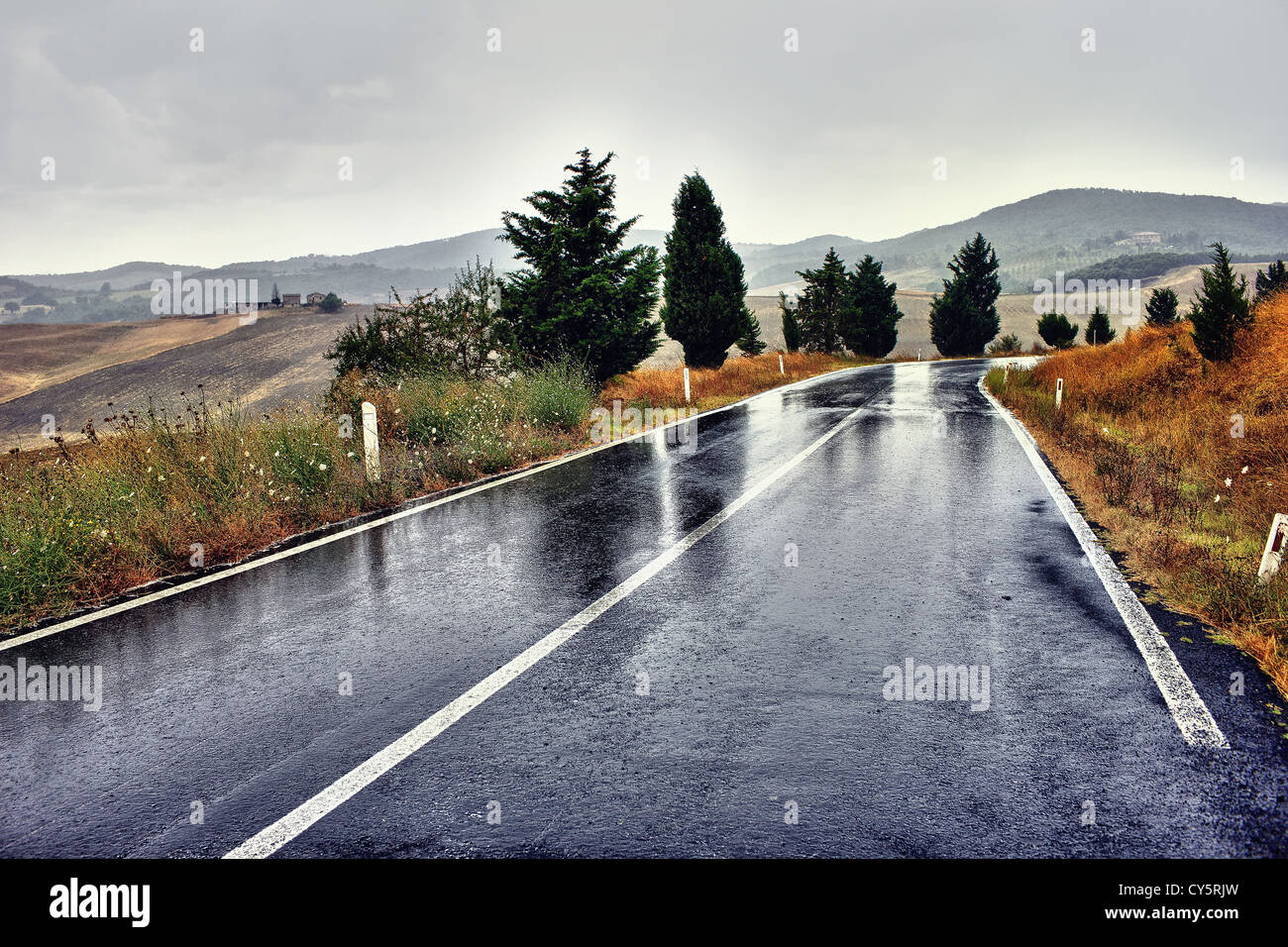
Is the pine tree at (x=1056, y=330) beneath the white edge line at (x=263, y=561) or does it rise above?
above

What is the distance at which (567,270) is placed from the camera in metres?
18.0

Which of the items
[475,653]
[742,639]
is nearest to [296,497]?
[475,653]

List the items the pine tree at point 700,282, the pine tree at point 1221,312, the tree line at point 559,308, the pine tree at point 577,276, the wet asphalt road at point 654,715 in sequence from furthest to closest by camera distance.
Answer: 1. the pine tree at point 700,282
2. the pine tree at point 577,276
3. the tree line at point 559,308
4. the pine tree at point 1221,312
5. the wet asphalt road at point 654,715

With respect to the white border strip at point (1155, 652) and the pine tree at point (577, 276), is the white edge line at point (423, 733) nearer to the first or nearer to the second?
the white border strip at point (1155, 652)

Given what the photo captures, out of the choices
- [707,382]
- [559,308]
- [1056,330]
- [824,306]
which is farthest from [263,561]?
[1056,330]

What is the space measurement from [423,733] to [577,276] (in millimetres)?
15630

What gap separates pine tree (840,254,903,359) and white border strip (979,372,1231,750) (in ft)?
133

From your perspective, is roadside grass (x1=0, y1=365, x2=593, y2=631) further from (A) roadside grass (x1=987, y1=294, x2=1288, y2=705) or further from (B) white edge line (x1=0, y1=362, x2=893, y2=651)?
(A) roadside grass (x1=987, y1=294, x2=1288, y2=705)

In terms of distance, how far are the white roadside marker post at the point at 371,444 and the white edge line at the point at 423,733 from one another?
4351mm

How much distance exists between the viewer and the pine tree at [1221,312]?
1411 centimetres

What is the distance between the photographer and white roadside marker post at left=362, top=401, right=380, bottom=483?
955 cm

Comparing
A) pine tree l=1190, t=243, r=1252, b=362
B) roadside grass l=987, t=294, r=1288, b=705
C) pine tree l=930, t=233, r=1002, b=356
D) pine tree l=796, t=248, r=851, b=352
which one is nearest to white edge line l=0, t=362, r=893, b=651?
roadside grass l=987, t=294, r=1288, b=705

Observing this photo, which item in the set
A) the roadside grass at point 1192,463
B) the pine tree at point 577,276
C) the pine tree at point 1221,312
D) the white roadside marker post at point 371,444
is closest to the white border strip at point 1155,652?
the roadside grass at point 1192,463
